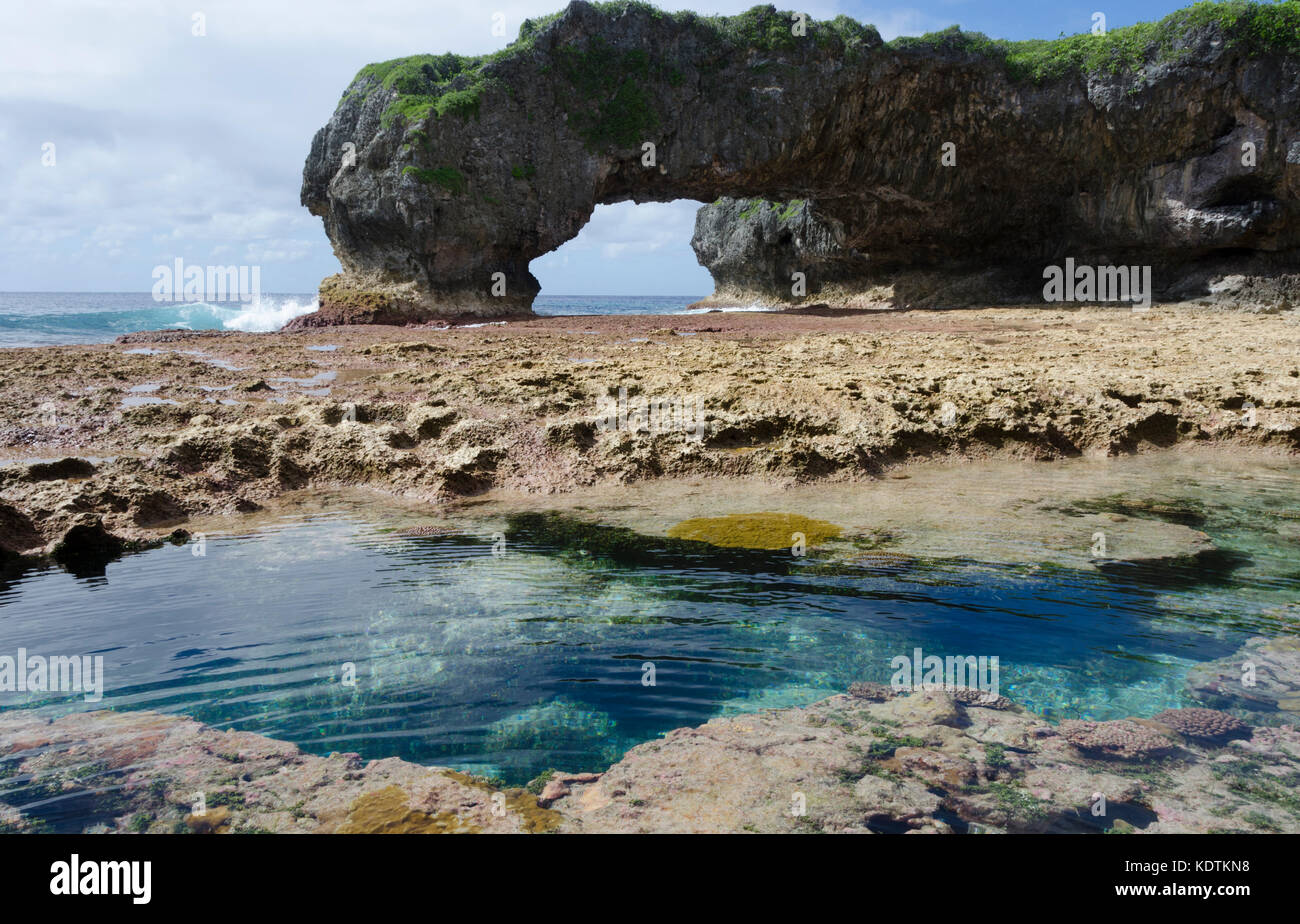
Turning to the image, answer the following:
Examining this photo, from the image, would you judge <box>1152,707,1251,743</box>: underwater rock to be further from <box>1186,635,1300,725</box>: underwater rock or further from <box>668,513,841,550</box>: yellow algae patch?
<box>668,513,841,550</box>: yellow algae patch

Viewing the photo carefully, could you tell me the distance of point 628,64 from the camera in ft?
76.4

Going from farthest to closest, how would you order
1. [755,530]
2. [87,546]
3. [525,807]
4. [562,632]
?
[755,530]
[87,546]
[562,632]
[525,807]

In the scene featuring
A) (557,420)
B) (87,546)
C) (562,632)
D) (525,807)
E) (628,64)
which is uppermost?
(628,64)

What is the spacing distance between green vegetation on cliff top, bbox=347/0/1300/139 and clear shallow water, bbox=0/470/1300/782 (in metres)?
20.0

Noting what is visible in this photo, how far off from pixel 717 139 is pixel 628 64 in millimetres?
3273

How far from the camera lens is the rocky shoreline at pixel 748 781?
2.59m

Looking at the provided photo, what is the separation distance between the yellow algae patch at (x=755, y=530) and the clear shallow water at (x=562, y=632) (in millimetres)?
321

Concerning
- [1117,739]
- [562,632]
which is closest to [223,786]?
[562,632]

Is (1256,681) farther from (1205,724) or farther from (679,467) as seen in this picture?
(679,467)

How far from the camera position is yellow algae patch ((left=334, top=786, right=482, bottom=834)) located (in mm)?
2539

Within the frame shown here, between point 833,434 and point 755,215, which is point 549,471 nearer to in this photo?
point 833,434

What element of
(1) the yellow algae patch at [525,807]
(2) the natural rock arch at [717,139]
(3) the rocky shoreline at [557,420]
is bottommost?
(1) the yellow algae patch at [525,807]

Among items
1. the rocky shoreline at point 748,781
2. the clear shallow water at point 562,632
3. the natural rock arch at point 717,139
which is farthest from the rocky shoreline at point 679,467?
the natural rock arch at point 717,139

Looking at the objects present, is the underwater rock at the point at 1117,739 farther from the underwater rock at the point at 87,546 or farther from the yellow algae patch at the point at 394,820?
the underwater rock at the point at 87,546
